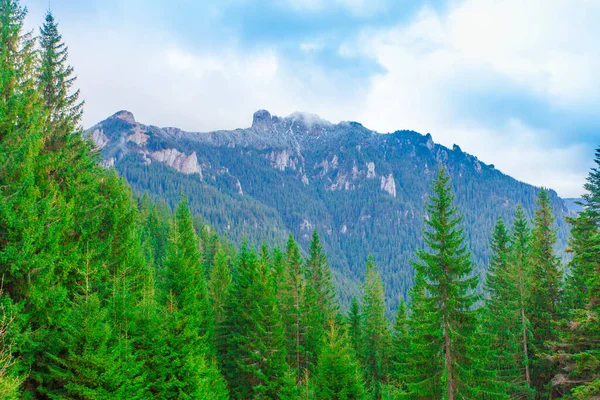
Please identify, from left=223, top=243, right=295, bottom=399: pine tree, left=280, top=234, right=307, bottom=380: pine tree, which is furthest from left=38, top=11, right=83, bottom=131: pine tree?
left=280, top=234, right=307, bottom=380: pine tree

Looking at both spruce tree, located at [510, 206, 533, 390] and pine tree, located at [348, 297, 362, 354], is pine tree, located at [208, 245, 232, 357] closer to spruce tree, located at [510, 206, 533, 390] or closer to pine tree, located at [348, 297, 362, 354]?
pine tree, located at [348, 297, 362, 354]

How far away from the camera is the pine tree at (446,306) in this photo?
1847 cm

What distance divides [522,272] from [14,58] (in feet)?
100

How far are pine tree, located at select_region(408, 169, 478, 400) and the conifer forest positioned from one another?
0.07 metres

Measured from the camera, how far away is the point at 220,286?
35688 mm

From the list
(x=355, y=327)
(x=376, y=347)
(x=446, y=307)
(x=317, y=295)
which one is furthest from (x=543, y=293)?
(x=355, y=327)

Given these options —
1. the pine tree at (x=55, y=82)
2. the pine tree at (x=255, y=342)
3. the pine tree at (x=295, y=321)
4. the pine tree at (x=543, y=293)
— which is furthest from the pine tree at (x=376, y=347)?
the pine tree at (x=55, y=82)

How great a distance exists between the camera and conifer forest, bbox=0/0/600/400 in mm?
12164

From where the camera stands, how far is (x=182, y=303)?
22609mm

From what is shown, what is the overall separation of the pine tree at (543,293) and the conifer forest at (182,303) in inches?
4.6

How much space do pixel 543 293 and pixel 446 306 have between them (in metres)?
12.7

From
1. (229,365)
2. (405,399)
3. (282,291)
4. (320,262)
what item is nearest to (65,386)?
(405,399)

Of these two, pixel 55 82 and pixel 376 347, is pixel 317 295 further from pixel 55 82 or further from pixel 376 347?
pixel 55 82

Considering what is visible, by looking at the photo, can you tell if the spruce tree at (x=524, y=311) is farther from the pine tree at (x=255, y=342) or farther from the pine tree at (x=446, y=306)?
the pine tree at (x=255, y=342)
